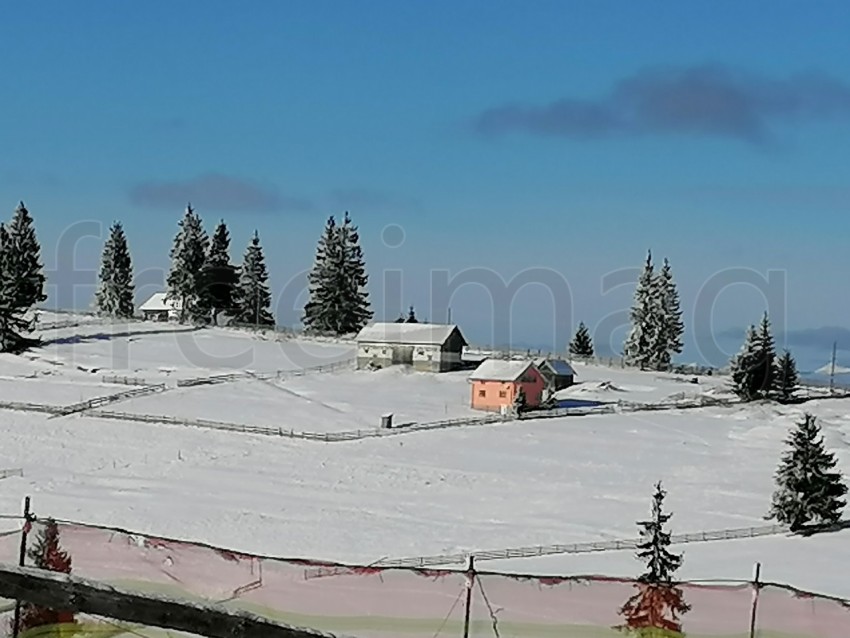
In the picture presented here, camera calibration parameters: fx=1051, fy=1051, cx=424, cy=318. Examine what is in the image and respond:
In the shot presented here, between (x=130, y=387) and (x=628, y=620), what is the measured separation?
208 ft

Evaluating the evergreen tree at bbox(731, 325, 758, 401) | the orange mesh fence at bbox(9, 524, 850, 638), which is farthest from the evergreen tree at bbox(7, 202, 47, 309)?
the orange mesh fence at bbox(9, 524, 850, 638)

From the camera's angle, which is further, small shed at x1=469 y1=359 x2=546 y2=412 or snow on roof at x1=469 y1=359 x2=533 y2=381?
snow on roof at x1=469 y1=359 x2=533 y2=381

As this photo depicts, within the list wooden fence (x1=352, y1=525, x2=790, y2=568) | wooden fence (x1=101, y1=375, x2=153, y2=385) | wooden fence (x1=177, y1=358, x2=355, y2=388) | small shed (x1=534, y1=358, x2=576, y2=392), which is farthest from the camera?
small shed (x1=534, y1=358, x2=576, y2=392)

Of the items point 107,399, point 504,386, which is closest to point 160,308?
point 107,399

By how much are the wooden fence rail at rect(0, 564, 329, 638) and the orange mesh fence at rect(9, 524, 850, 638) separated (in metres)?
3.17

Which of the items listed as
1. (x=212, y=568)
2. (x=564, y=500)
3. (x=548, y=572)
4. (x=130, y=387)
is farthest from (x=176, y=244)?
(x=212, y=568)

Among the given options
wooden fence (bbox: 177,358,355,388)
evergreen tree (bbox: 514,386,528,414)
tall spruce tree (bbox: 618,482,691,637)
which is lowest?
evergreen tree (bbox: 514,386,528,414)

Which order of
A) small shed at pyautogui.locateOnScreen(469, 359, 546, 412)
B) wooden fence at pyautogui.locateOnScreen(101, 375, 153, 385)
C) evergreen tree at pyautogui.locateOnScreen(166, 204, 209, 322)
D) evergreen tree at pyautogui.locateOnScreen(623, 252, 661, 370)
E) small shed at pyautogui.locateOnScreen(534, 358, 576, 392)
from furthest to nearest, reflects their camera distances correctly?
evergreen tree at pyautogui.locateOnScreen(166, 204, 209, 322), evergreen tree at pyautogui.locateOnScreen(623, 252, 661, 370), small shed at pyautogui.locateOnScreen(534, 358, 576, 392), wooden fence at pyautogui.locateOnScreen(101, 375, 153, 385), small shed at pyautogui.locateOnScreen(469, 359, 546, 412)

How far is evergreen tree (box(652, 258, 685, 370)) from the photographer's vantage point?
9250 centimetres

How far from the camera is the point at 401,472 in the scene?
48281 mm

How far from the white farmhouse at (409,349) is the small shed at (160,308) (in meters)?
33.6

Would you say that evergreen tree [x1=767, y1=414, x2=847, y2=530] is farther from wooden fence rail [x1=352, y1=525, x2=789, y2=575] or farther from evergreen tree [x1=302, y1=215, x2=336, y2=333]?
evergreen tree [x1=302, y1=215, x2=336, y2=333]

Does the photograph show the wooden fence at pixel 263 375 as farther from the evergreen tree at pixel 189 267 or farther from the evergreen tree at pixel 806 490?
the evergreen tree at pixel 806 490

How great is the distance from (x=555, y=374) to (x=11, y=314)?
141 feet
